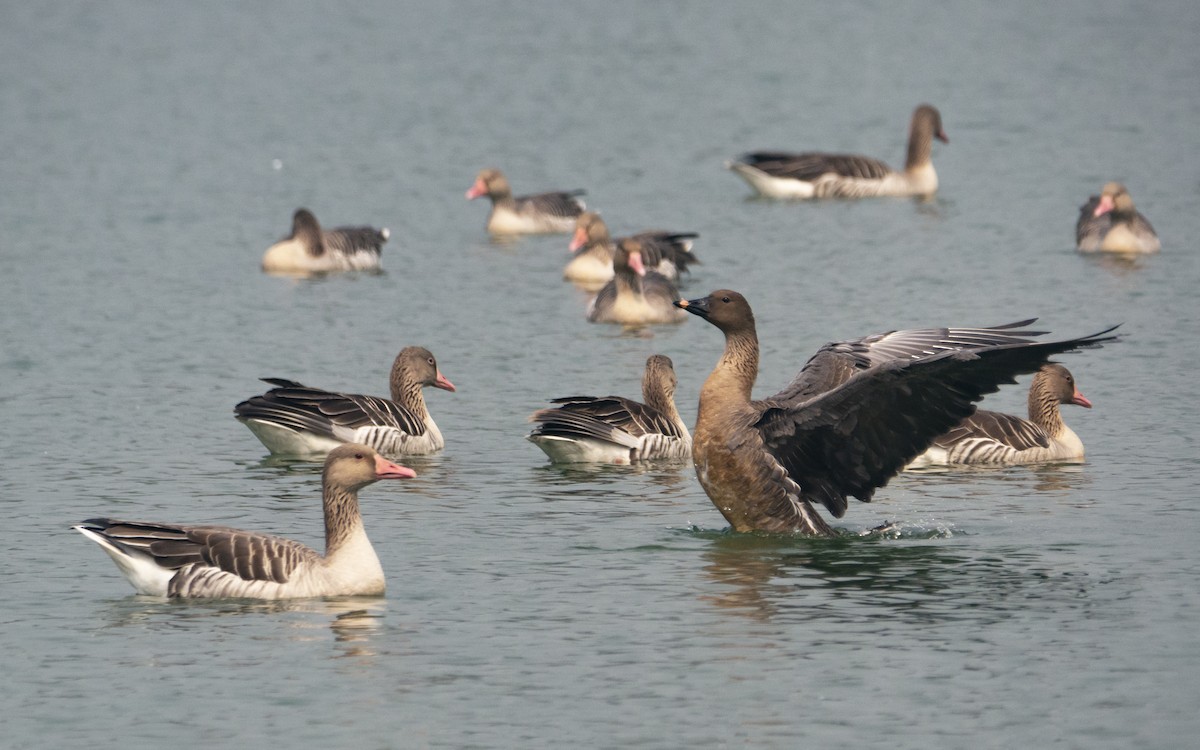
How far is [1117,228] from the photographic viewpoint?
2617cm

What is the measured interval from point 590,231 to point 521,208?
4.14 metres

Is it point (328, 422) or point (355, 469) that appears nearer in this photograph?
point (355, 469)

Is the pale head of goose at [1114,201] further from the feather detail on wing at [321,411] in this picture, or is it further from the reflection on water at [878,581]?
the reflection on water at [878,581]

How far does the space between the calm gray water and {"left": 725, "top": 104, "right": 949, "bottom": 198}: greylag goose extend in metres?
0.47

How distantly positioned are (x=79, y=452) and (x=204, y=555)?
492cm

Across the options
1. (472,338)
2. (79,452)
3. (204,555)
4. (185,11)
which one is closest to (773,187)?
(472,338)

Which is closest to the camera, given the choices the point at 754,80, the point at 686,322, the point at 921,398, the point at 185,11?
the point at 921,398

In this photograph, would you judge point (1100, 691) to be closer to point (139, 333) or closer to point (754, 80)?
point (139, 333)

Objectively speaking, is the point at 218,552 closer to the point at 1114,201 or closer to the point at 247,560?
the point at 247,560

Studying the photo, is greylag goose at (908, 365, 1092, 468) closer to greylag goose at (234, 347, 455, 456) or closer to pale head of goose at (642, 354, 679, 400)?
pale head of goose at (642, 354, 679, 400)

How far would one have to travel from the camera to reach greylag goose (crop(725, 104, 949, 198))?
32.8 meters

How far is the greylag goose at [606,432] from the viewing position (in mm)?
16359

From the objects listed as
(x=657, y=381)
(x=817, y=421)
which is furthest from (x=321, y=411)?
(x=817, y=421)

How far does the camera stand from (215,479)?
16031mm
